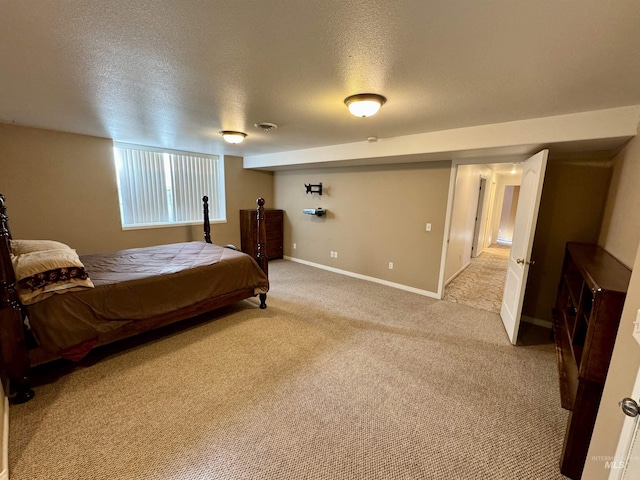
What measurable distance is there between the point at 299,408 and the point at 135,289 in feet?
6.03

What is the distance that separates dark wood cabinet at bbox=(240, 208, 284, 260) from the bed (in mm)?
2203

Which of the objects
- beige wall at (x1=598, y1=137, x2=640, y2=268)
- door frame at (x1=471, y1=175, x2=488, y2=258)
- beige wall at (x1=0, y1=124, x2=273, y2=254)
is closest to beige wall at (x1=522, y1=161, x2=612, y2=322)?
beige wall at (x1=598, y1=137, x2=640, y2=268)

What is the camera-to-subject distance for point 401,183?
417 cm

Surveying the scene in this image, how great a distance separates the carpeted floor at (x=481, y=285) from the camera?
390 centimetres

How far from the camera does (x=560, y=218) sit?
3041mm

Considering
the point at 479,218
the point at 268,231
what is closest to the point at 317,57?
the point at 268,231

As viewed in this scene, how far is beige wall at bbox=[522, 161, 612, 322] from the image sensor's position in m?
2.80

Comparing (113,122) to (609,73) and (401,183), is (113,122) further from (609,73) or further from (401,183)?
(609,73)

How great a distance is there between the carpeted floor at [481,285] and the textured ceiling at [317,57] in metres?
2.57

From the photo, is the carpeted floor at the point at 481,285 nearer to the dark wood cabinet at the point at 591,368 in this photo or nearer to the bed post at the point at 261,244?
the dark wood cabinet at the point at 591,368

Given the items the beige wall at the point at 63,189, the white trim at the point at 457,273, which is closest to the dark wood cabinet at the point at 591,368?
the white trim at the point at 457,273

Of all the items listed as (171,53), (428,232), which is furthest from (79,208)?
(428,232)

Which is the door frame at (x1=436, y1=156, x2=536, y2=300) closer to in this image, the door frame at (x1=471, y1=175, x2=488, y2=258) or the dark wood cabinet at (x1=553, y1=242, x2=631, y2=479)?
the dark wood cabinet at (x1=553, y1=242, x2=631, y2=479)

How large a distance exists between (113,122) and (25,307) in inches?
83.9
